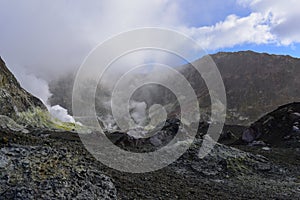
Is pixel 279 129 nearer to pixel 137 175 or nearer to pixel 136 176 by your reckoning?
pixel 137 175

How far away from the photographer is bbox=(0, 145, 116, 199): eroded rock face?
1585cm

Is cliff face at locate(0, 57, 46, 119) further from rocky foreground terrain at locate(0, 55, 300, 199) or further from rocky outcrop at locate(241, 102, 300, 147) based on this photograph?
rocky foreground terrain at locate(0, 55, 300, 199)

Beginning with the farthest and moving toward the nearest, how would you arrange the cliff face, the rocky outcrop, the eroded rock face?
the cliff face, the rocky outcrop, the eroded rock face

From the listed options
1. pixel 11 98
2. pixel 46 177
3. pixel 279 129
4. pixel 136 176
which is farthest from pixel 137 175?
pixel 11 98

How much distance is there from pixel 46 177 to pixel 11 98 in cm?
10699

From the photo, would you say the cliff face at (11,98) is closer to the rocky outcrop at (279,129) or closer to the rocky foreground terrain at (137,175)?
the rocky outcrop at (279,129)

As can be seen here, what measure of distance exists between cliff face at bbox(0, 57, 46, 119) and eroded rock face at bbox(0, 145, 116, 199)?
9531 cm

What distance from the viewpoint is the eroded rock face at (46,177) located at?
15852 millimetres

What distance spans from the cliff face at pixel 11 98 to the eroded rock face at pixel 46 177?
95312mm

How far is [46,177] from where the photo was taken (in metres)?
16.8

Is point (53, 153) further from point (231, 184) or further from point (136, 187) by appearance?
point (231, 184)

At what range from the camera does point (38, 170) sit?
17219mm

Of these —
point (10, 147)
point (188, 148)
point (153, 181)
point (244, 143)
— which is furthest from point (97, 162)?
point (244, 143)

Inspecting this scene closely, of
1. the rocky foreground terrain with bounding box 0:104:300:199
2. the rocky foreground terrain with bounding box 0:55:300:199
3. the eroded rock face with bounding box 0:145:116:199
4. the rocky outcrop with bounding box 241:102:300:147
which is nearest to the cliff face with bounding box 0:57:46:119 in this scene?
the rocky outcrop with bounding box 241:102:300:147
